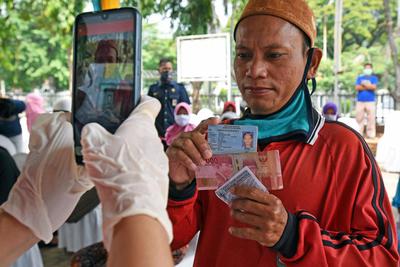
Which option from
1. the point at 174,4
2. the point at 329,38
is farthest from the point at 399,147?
the point at 329,38

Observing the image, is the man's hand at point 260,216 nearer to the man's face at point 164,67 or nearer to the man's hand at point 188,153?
the man's hand at point 188,153

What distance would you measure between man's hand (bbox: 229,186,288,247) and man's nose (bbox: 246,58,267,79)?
45 cm

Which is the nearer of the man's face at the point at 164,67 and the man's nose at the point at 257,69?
the man's nose at the point at 257,69

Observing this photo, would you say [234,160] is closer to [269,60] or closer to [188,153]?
[188,153]

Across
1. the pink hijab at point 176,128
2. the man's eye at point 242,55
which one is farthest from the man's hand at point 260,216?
the pink hijab at point 176,128

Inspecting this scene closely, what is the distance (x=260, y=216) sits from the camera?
124 cm

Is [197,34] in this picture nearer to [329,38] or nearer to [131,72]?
[131,72]

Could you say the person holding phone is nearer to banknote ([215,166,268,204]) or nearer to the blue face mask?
banknote ([215,166,268,204])

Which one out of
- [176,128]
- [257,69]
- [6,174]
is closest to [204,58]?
[176,128]

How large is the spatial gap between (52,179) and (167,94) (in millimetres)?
5970

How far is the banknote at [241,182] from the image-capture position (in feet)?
4.14

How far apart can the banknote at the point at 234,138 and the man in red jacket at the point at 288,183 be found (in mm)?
44

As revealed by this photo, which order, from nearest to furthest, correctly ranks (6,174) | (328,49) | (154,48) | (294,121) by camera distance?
(294,121), (6,174), (328,49), (154,48)

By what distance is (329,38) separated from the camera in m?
23.6
